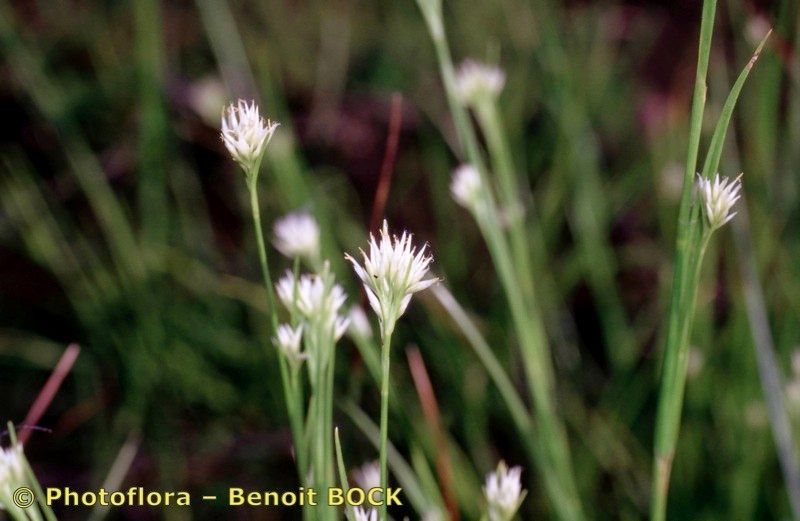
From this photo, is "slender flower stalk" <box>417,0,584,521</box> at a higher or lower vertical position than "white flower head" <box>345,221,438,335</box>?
higher

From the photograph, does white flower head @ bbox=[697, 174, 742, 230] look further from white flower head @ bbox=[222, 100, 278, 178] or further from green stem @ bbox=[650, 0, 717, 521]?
white flower head @ bbox=[222, 100, 278, 178]

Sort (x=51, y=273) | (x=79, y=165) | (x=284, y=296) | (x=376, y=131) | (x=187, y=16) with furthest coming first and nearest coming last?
(x=187, y=16) < (x=376, y=131) < (x=51, y=273) < (x=79, y=165) < (x=284, y=296)

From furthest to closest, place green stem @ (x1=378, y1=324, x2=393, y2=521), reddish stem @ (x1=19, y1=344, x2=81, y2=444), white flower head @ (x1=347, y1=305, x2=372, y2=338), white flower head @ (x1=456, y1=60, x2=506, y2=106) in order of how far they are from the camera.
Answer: white flower head @ (x1=456, y1=60, x2=506, y2=106)
reddish stem @ (x1=19, y1=344, x2=81, y2=444)
white flower head @ (x1=347, y1=305, x2=372, y2=338)
green stem @ (x1=378, y1=324, x2=393, y2=521)

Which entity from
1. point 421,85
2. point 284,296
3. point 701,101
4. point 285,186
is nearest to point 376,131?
point 421,85

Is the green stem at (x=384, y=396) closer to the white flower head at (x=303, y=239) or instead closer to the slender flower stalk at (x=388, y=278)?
the slender flower stalk at (x=388, y=278)

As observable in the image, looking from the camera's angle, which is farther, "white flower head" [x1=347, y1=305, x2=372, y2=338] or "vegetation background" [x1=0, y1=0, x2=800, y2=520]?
"vegetation background" [x1=0, y1=0, x2=800, y2=520]

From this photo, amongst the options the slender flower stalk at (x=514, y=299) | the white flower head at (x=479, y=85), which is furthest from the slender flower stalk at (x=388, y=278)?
the white flower head at (x=479, y=85)

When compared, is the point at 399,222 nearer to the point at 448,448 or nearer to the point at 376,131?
the point at 376,131

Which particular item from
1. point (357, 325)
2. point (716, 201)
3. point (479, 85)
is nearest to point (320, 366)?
point (357, 325)

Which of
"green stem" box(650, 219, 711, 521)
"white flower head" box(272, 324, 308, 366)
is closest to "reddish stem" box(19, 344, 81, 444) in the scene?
"white flower head" box(272, 324, 308, 366)
